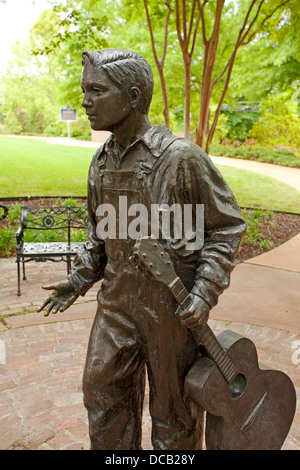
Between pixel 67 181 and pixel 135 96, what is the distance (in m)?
13.3

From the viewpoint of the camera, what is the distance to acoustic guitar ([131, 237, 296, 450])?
6.59ft

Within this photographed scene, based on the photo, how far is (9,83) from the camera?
38.6m

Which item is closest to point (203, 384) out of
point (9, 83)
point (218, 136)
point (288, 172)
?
point (288, 172)

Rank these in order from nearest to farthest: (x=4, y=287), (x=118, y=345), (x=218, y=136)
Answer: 1. (x=118, y=345)
2. (x=4, y=287)
3. (x=218, y=136)

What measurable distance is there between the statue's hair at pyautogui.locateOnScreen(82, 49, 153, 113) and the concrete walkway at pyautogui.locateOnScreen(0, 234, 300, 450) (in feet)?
7.80

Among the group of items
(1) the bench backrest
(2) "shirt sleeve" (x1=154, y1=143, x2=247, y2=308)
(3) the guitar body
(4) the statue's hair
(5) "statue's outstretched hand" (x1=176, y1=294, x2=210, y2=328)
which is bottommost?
(1) the bench backrest

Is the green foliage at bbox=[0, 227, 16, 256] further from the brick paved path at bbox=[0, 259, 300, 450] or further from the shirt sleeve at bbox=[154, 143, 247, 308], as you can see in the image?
the shirt sleeve at bbox=[154, 143, 247, 308]

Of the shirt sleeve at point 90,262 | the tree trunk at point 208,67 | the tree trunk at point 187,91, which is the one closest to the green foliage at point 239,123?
the tree trunk at point 187,91

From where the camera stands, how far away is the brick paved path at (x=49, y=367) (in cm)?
334

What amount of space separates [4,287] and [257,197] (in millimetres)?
9844

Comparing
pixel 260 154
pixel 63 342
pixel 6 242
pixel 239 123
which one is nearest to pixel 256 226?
pixel 6 242

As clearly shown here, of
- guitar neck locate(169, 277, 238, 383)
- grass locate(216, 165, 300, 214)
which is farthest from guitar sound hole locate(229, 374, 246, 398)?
grass locate(216, 165, 300, 214)

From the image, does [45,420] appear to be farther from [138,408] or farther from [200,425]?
[200,425]
